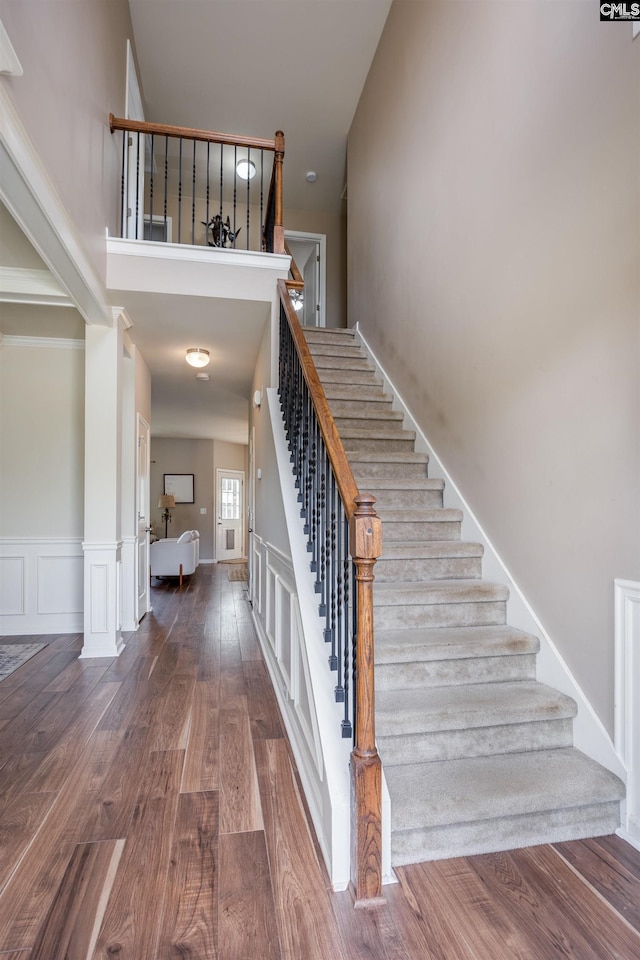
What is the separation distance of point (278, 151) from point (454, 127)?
1469 millimetres

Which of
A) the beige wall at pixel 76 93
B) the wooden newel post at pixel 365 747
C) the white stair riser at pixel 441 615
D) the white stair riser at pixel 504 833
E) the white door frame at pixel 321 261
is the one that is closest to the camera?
the wooden newel post at pixel 365 747

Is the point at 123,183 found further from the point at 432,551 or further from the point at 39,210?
the point at 432,551

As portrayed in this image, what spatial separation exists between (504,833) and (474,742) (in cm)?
31

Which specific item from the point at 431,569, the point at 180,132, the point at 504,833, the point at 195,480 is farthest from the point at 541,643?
the point at 195,480

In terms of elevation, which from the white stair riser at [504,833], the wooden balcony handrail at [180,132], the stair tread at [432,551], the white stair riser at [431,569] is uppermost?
the wooden balcony handrail at [180,132]

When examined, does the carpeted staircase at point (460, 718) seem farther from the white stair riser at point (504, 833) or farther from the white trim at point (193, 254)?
the white trim at point (193, 254)

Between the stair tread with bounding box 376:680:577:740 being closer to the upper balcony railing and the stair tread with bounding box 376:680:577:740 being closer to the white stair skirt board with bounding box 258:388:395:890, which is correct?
the white stair skirt board with bounding box 258:388:395:890

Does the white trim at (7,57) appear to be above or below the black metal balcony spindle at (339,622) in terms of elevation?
above

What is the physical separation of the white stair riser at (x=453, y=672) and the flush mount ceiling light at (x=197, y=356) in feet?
13.1

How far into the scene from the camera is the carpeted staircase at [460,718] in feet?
5.44

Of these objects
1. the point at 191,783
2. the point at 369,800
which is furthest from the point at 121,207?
the point at 369,800

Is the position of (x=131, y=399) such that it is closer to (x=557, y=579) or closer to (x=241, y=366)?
(x=241, y=366)

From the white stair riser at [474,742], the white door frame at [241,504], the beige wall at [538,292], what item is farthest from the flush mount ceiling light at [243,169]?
the white stair riser at [474,742]

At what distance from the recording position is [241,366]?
19.1 feet
